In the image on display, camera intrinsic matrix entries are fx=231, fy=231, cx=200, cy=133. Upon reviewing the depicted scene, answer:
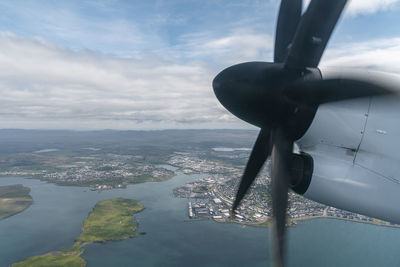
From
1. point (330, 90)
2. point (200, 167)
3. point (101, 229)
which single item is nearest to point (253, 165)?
point (330, 90)

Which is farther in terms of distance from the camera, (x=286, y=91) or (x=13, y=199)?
(x=13, y=199)

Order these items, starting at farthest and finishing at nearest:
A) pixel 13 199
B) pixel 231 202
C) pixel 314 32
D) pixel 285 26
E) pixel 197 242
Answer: pixel 13 199 < pixel 231 202 < pixel 197 242 < pixel 285 26 < pixel 314 32

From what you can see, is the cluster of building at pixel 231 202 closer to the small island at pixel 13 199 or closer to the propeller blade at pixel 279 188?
the propeller blade at pixel 279 188

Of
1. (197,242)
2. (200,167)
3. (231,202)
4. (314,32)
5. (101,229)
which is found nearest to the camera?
(314,32)

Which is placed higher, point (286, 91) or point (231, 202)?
point (286, 91)

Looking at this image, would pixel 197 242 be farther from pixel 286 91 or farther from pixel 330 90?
pixel 330 90

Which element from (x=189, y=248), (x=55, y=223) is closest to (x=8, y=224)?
(x=55, y=223)

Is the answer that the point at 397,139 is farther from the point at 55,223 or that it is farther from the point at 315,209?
the point at 55,223

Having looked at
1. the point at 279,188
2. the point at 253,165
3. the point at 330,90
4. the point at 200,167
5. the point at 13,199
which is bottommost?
the point at 13,199
